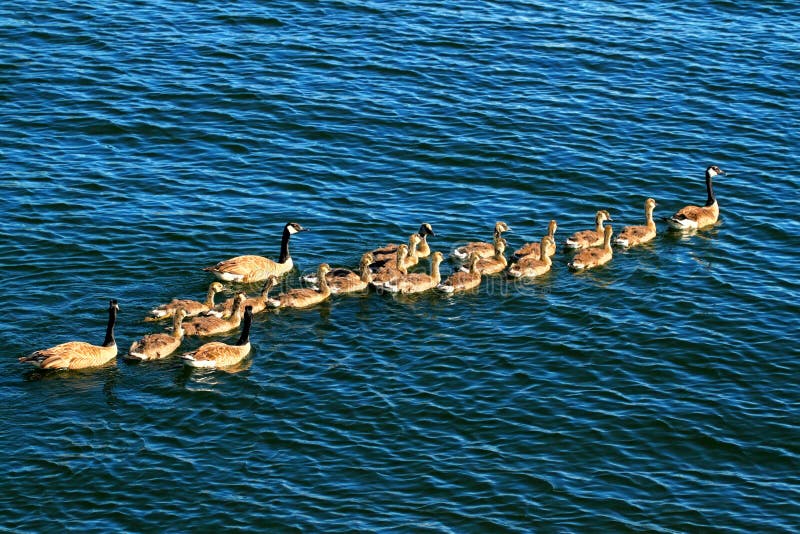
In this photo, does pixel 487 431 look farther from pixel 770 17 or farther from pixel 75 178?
pixel 770 17

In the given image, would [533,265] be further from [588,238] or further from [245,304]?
[245,304]

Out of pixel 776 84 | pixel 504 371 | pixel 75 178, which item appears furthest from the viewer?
pixel 776 84

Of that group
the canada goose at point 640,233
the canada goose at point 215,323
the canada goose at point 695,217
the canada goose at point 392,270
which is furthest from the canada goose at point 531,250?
the canada goose at point 215,323

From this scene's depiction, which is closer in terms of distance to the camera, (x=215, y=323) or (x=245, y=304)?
(x=215, y=323)

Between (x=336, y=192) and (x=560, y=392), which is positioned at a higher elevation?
(x=336, y=192)

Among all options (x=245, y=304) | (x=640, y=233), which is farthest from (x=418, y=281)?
(x=640, y=233)

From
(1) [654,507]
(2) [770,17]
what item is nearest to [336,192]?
(1) [654,507]

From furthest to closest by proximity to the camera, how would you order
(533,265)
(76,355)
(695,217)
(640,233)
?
(695,217)
(640,233)
(533,265)
(76,355)
